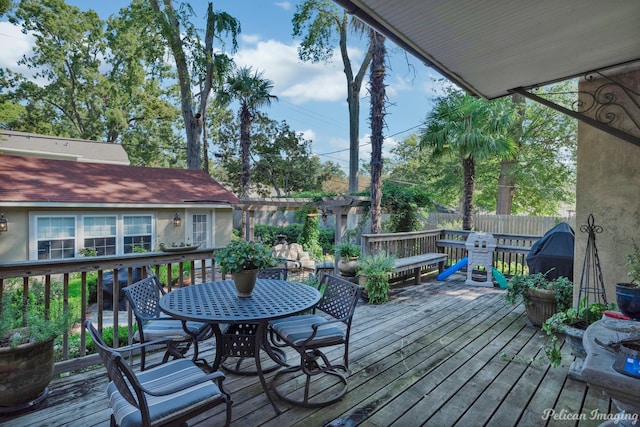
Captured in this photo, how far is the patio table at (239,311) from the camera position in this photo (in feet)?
6.91

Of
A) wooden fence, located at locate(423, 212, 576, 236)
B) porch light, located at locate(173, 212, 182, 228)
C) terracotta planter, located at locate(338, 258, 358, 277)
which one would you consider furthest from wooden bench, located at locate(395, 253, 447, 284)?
porch light, located at locate(173, 212, 182, 228)

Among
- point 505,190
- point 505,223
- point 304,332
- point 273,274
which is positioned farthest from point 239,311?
point 505,190

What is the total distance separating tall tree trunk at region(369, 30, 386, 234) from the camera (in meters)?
6.77

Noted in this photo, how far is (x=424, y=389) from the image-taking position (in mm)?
2471

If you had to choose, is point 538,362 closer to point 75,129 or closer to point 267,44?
point 267,44

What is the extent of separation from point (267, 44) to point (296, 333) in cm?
1815

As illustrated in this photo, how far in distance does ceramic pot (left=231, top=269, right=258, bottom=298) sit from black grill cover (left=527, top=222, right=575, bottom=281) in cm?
369

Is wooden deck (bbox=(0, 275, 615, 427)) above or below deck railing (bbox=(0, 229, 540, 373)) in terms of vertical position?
below

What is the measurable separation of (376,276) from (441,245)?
3.08 m

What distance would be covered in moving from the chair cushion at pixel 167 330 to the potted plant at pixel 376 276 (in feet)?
9.44

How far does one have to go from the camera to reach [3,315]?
2.15 metres

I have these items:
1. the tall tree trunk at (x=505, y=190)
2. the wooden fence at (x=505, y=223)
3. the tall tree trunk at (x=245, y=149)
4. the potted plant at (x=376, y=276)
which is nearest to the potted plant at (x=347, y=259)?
the potted plant at (x=376, y=276)

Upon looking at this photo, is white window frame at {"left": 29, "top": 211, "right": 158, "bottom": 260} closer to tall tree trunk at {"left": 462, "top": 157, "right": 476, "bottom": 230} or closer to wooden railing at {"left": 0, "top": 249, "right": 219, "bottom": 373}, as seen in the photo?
wooden railing at {"left": 0, "top": 249, "right": 219, "bottom": 373}

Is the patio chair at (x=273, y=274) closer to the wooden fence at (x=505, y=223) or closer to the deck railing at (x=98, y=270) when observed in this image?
the deck railing at (x=98, y=270)
